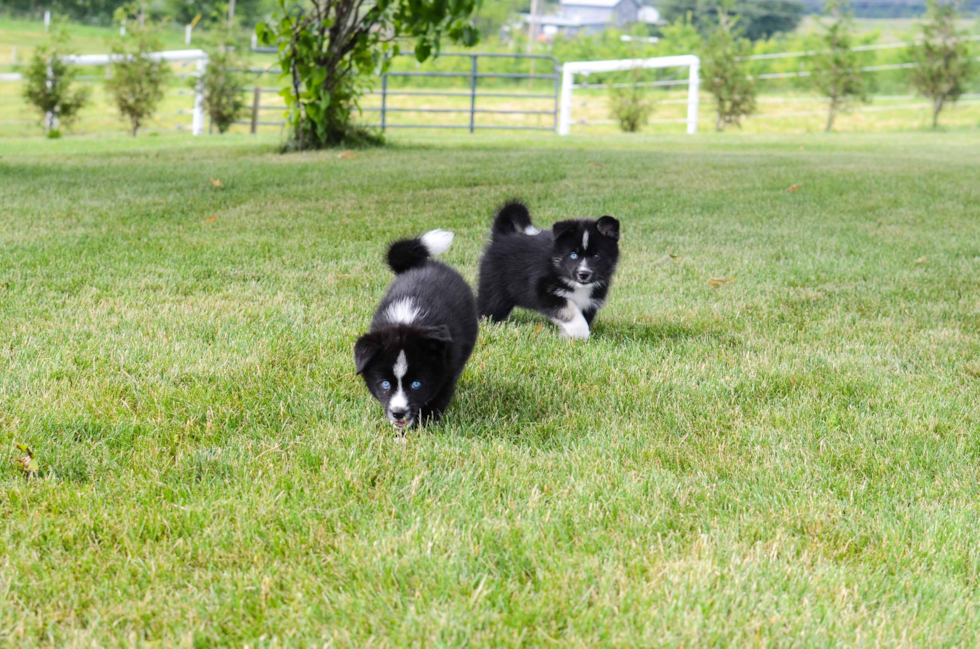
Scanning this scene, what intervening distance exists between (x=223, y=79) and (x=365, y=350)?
20.2 meters

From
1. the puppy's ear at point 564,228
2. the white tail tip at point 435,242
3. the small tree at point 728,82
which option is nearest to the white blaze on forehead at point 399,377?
the white tail tip at point 435,242

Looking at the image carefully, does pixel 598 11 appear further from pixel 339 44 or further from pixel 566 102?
pixel 339 44

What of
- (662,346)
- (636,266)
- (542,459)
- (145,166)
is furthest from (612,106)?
(542,459)

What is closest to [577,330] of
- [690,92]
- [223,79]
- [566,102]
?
[223,79]

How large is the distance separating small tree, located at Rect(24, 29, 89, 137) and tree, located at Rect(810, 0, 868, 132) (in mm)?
18851

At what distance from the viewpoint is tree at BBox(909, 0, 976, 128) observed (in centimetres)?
2436

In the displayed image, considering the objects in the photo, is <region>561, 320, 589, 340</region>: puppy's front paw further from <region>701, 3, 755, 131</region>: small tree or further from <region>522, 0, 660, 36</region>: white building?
<region>522, 0, 660, 36</region>: white building

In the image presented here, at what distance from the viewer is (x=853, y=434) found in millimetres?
3371

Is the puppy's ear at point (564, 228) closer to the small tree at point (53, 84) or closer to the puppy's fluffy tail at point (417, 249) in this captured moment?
the puppy's fluffy tail at point (417, 249)

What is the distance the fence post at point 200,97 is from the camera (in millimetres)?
21703

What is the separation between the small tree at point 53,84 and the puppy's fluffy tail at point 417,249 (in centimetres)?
1850

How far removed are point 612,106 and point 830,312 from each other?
19.8 metres

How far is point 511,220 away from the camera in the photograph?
5527 mm

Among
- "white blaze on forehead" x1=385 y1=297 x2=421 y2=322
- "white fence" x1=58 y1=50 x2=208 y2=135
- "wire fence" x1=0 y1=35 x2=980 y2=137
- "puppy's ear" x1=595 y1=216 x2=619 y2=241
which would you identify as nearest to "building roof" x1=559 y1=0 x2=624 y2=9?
"wire fence" x1=0 y1=35 x2=980 y2=137
